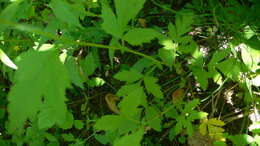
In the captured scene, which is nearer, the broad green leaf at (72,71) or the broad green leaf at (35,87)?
the broad green leaf at (35,87)

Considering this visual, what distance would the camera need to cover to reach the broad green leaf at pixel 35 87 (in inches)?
21.9

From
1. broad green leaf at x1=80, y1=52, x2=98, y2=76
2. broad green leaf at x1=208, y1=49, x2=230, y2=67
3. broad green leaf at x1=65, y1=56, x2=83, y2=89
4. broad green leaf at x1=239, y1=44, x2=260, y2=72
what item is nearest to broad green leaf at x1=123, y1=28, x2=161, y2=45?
broad green leaf at x1=65, y1=56, x2=83, y2=89

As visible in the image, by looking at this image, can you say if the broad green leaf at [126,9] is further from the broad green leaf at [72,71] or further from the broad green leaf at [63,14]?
the broad green leaf at [72,71]

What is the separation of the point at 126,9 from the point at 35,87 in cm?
36

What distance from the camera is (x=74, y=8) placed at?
3.39 feet

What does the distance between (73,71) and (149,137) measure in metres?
1.02

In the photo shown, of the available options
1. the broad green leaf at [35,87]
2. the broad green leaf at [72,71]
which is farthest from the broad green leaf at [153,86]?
the broad green leaf at [35,87]

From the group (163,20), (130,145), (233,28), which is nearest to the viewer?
(130,145)

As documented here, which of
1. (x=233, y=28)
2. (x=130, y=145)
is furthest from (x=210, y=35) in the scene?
(x=130, y=145)

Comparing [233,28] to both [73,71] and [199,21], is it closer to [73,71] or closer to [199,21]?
Answer: [199,21]

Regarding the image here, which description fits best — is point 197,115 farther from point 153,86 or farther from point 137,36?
point 137,36

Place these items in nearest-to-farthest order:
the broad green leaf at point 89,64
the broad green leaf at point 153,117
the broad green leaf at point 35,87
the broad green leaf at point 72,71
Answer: the broad green leaf at point 35,87 → the broad green leaf at point 72,71 → the broad green leaf at point 153,117 → the broad green leaf at point 89,64

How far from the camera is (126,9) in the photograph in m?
0.84

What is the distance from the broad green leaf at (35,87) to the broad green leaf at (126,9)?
25cm
